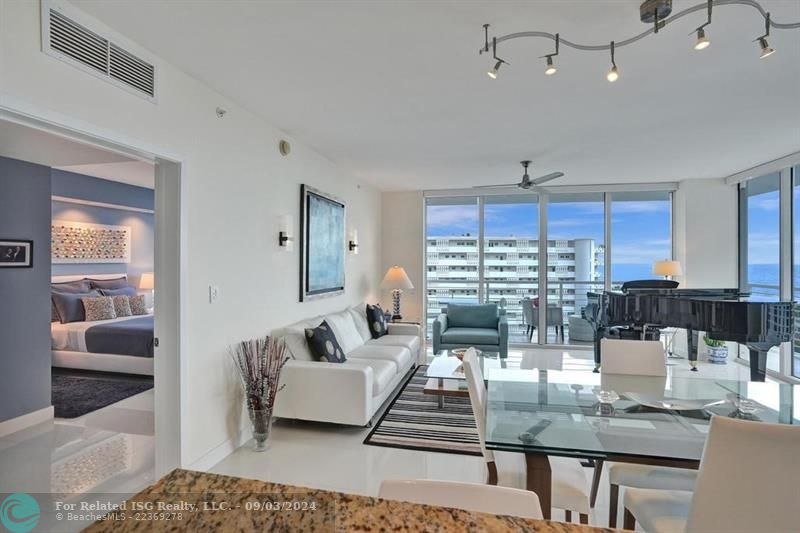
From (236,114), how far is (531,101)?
7.47 ft

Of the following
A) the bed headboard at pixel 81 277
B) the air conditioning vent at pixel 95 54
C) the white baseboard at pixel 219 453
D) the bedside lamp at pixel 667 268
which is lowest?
the white baseboard at pixel 219 453

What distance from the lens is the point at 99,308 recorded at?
565cm

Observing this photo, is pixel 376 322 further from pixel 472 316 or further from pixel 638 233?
pixel 638 233

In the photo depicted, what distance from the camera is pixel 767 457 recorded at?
121 centimetres

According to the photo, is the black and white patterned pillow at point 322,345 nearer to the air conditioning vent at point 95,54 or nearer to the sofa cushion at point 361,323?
the sofa cushion at point 361,323

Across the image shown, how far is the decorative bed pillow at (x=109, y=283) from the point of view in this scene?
6.25m

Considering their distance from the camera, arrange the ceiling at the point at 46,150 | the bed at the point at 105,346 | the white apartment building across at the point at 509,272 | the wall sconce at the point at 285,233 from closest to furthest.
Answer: the ceiling at the point at 46,150, the wall sconce at the point at 285,233, the bed at the point at 105,346, the white apartment building across at the point at 509,272

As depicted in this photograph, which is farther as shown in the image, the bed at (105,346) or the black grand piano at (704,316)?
the bed at (105,346)

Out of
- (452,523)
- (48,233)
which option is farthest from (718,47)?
(48,233)

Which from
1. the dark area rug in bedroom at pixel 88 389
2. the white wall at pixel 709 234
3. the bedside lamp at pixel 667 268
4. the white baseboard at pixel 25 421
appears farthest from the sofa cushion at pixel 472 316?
the white baseboard at pixel 25 421

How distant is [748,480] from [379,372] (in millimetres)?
2865

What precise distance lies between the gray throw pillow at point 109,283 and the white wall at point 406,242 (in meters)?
4.26

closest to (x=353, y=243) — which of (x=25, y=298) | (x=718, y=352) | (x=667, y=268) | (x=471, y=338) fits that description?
(x=471, y=338)

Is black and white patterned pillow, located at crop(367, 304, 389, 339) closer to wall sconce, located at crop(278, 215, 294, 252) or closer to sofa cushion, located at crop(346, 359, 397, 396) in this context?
sofa cushion, located at crop(346, 359, 397, 396)
